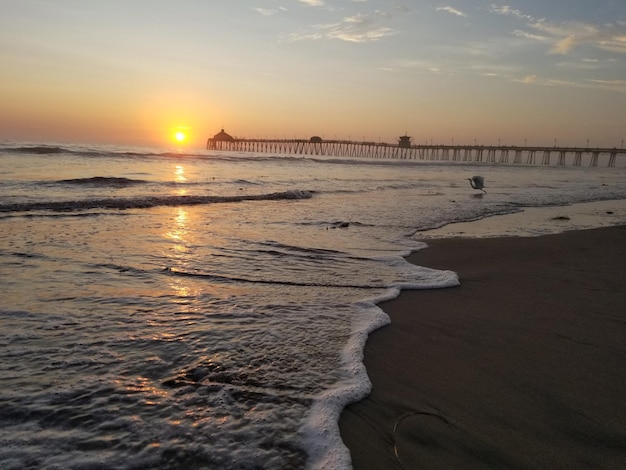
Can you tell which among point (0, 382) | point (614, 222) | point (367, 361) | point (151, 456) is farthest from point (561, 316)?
point (614, 222)

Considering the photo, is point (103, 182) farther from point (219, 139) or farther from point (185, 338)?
point (219, 139)

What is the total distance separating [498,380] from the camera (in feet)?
9.29

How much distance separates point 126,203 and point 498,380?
407 inches

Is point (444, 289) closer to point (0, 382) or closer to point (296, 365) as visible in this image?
point (296, 365)

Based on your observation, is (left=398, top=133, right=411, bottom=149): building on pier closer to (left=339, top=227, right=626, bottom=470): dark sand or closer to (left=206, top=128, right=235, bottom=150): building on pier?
(left=206, top=128, right=235, bottom=150): building on pier

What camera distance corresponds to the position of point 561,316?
13.4ft

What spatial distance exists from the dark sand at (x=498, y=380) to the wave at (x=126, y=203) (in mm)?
8431

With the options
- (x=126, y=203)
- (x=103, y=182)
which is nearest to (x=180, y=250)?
(x=126, y=203)

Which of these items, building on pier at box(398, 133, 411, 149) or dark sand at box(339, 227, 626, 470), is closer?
dark sand at box(339, 227, 626, 470)

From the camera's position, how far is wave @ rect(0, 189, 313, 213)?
32.6 ft

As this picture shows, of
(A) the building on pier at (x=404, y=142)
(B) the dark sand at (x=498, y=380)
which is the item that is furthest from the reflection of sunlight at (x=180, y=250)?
(A) the building on pier at (x=404, y=142)

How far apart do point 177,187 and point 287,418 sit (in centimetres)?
1476

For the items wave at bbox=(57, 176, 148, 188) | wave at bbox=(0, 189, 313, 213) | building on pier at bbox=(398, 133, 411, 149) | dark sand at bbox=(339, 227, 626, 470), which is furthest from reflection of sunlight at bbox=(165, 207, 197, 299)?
building on pier at bbox=(398, 133, 411, 149)

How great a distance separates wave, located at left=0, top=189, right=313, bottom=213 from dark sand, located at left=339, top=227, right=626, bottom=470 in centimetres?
843
